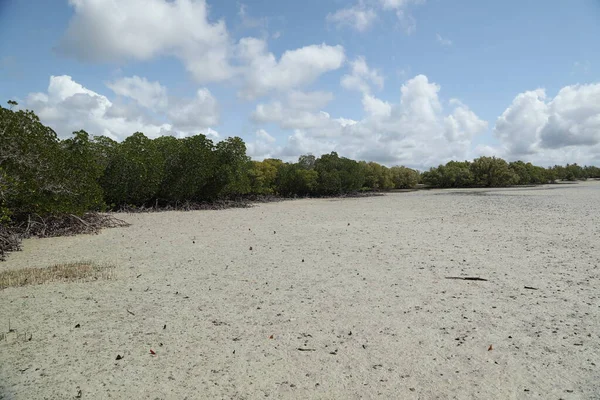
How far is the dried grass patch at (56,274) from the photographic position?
7.84m

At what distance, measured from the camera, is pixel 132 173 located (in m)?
26.7

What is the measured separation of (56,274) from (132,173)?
19702 mm

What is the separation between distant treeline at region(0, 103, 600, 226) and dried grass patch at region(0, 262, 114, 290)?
128 inches

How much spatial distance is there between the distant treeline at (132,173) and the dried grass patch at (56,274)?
3.24 meters

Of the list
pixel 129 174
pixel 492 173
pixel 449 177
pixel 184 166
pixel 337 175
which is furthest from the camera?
pixel 449 177

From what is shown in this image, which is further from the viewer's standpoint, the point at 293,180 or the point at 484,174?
the point at 484,174

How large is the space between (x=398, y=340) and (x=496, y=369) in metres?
1.18

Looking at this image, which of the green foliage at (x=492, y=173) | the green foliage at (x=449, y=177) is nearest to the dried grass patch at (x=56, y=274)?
the green foliage at (x=449, y=177)

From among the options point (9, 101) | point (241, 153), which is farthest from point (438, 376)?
point (241, 153)

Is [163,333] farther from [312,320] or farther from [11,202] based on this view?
[11,202]

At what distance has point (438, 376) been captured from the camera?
13.0 ft

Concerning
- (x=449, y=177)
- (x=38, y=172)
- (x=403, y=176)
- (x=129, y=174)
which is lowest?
(x=38, y=172)

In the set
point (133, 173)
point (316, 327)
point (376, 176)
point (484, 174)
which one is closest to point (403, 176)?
point (376, 176)

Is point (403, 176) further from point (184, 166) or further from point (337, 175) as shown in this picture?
point (184, 166)
